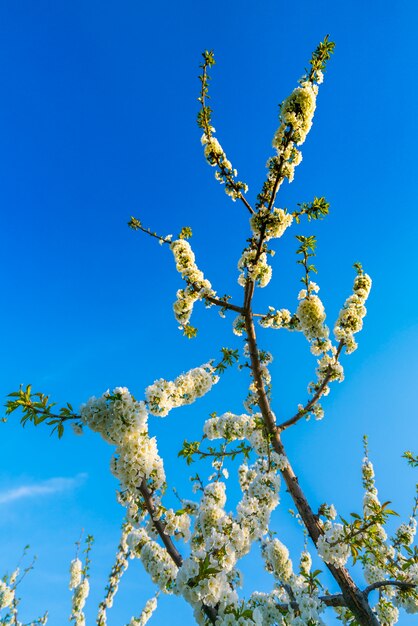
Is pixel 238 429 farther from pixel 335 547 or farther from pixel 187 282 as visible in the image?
pixel 187 282

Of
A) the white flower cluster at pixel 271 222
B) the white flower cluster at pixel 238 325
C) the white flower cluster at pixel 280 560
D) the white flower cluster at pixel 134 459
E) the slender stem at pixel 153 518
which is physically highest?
the white flower cluster at pixel 271 222

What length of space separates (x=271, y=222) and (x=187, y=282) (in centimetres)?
211

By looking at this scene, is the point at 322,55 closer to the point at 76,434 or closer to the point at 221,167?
the point at 221,167

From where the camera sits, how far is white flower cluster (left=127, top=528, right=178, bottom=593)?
15.8ft

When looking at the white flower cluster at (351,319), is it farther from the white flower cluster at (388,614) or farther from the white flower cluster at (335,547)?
the white flower cluster at (388,614)

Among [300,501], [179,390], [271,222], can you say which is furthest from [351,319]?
[179,390]

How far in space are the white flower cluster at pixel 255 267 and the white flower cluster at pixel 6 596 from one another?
1530 centimetres

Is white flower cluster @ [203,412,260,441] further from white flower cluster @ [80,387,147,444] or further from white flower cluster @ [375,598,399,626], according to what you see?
white flower cluster @ [375,598,399,626]

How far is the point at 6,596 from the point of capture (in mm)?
13422

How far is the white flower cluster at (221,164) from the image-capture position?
717 centimetres

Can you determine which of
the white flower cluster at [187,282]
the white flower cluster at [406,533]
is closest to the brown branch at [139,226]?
the white flower cluster at [187,282]

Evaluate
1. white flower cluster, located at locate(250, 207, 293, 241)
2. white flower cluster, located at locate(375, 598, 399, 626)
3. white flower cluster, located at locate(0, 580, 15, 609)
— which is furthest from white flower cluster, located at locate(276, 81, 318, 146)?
white flower cluster, located at locate(0, 580, 15, 609)

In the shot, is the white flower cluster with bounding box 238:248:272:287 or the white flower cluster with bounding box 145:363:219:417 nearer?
the white flower cluster with bounding box 145:363:219:417

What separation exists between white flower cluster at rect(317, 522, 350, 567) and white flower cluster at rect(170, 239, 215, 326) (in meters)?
4.68
